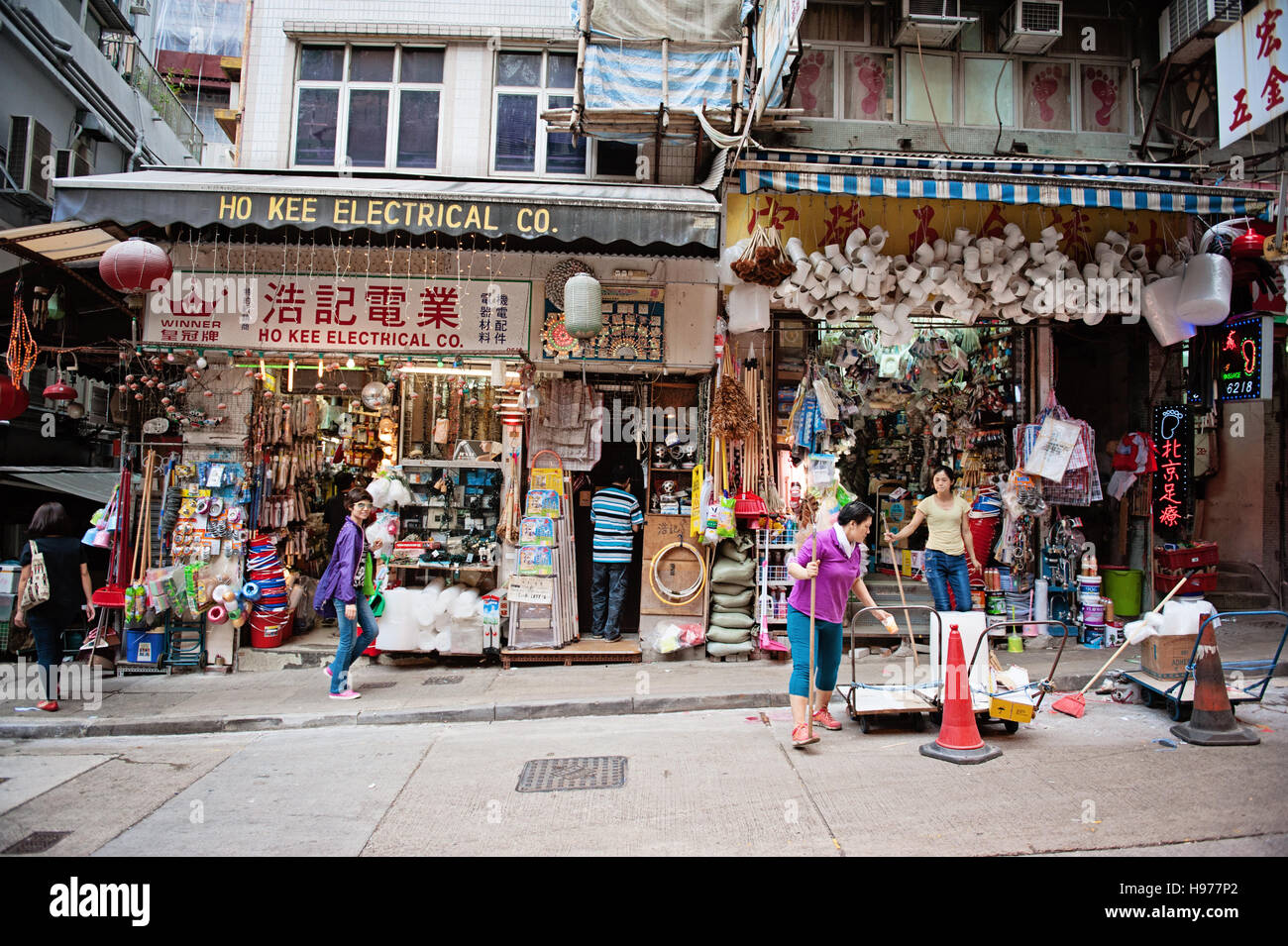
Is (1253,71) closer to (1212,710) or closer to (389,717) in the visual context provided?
(1212,710)

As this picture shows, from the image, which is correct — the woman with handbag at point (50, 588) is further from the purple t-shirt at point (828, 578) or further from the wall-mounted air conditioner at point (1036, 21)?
the wall-mounted air conditioner at point (1036, 21)

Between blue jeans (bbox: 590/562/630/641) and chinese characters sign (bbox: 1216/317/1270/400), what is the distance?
7881 millimetres

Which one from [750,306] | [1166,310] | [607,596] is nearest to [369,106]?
[750,306]

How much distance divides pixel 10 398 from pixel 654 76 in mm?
8240

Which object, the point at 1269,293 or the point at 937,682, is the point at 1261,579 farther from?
the point at 937,682

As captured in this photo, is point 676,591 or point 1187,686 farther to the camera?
point 676,591

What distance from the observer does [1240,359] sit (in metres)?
9.19

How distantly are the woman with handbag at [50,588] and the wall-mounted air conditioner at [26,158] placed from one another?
685cm

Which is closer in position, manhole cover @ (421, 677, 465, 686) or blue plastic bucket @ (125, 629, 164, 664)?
manhole cover @ (421, 677, 465, 686)

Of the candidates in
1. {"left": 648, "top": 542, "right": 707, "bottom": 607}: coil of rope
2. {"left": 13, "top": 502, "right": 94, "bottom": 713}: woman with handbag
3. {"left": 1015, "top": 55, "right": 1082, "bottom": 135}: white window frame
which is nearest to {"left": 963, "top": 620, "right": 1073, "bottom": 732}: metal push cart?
{"left": 648, "top": 542, "right": 707, "bottom": 607}: coil of rope

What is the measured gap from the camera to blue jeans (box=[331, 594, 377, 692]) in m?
7.39

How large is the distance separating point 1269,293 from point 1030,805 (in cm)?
779

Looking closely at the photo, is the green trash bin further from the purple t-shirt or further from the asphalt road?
the purple t-shirt

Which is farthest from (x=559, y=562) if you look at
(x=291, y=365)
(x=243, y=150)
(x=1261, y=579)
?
(x=1261, y=579)
